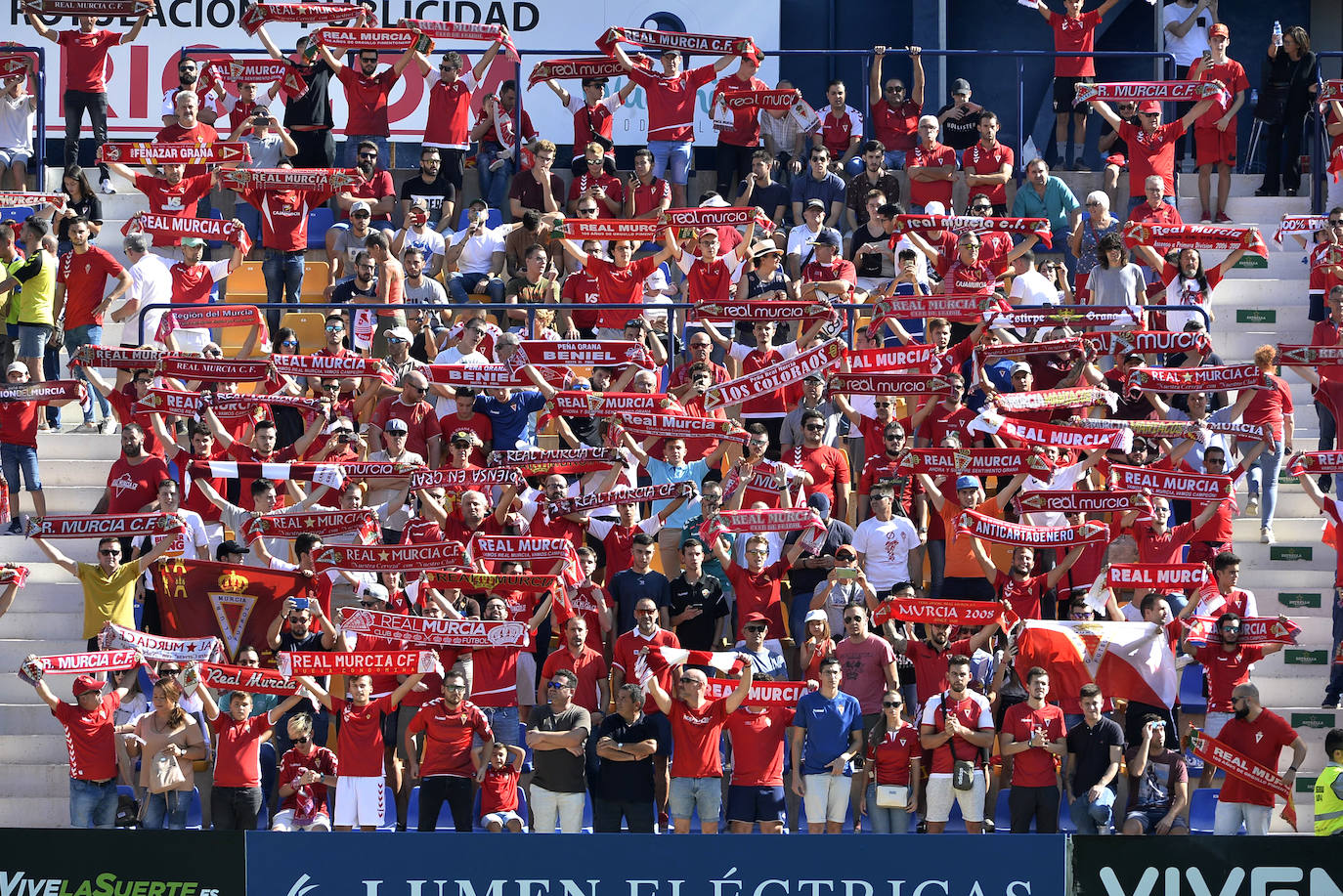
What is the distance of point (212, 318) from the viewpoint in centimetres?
1920

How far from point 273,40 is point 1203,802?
13496 millimetres

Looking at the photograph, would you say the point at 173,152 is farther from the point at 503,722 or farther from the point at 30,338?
the point at 503,722

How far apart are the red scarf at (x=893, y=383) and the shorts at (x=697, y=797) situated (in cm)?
Answer: 377

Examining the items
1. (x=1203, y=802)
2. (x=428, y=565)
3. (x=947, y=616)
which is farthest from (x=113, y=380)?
(x=1203, y=802)

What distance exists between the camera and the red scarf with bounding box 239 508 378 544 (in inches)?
655

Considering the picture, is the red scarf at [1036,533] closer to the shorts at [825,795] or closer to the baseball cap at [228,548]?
the shorts at [825,795]

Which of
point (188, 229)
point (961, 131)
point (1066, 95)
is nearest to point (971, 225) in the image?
point (961, 131)

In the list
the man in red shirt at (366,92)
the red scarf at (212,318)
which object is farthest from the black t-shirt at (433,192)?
the red scarf at (212,318)

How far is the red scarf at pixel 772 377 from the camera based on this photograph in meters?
17.8

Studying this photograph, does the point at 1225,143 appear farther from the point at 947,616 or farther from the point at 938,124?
the point at 947,616

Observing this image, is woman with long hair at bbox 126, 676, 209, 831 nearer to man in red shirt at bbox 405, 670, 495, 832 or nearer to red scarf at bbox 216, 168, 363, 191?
man in red shirt at bbox 405, 670, 495, 832

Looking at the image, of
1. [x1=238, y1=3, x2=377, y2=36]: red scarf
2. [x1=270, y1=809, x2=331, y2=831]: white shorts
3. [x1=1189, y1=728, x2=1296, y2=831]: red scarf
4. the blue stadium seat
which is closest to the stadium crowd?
A: [x1=270, y1=809, x2=331, y2=831]: white shorts

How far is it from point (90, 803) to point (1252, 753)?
802 cm

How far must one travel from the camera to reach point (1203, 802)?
51.3ft
